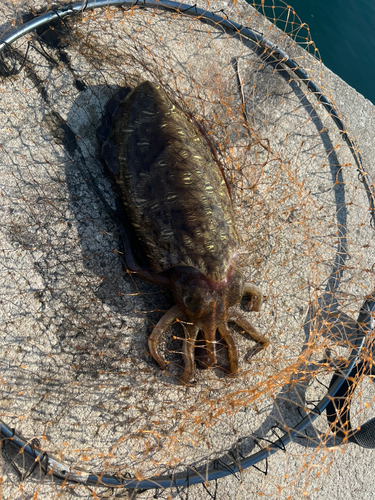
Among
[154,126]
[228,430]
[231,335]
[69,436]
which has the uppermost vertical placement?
[154,126]

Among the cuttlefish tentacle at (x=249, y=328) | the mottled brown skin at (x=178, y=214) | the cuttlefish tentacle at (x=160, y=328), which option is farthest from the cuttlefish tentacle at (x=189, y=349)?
the cuttlefish tentacle at (x=249, y=328)

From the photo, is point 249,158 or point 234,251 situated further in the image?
point 249,158

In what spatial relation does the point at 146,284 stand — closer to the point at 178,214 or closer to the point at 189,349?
the point at 189,349

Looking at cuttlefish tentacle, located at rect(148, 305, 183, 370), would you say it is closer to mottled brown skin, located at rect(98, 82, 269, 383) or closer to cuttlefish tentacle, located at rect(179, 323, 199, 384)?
mottled brown skin, located at rect(98, 82, 269, 383)

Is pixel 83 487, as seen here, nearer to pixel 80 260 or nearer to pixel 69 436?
pixel 69 436

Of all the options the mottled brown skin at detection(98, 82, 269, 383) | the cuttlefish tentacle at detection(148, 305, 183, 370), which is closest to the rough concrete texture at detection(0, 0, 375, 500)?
the cuttlefish tentacle at detection(148, 305, 183, 370)

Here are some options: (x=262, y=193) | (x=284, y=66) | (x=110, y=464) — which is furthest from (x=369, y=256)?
(x=110, y=464)
